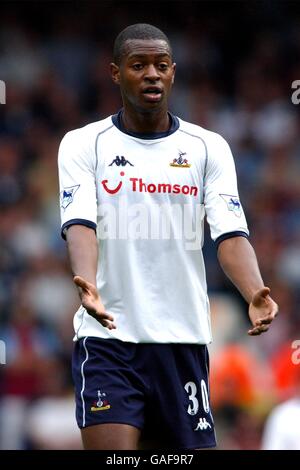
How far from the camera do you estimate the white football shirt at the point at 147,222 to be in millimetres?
5891

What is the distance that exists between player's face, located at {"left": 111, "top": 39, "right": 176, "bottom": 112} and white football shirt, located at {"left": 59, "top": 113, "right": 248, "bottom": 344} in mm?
218

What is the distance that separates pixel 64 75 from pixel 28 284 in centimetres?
345

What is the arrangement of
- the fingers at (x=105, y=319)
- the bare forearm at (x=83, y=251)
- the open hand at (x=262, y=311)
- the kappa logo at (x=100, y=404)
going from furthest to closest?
the kappa logo at (x=100, y=404), the bare forearm at (x=83, y=251), the open hand at (x=262, y=311), the fingers at (x=105, y=319)

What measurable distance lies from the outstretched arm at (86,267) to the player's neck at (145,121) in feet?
2.05

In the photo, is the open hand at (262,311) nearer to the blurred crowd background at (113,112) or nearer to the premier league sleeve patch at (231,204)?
the premier league sleeve patch at (231,204)

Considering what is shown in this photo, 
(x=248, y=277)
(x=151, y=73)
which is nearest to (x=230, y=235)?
(x=248, y=277)

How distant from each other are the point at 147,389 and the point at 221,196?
3.31 feet

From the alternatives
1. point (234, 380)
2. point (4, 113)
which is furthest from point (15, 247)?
point (234, 380)

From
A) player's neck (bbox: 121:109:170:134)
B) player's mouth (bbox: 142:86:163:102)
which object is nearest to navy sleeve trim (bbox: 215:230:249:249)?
player's neck (bbox: 121:109:170:134)

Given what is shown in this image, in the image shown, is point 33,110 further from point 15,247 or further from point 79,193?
point 79,193

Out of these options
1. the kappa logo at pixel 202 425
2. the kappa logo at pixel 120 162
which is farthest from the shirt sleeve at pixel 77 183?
the kappa logo at pixel 202 425

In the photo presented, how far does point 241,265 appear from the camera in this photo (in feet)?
19.2

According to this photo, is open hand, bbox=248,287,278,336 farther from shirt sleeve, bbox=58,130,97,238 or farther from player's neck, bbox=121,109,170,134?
player's neck, bbox=121,109,170,134

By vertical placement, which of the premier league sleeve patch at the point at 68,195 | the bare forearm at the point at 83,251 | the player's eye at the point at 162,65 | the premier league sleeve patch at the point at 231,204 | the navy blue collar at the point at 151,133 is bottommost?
the bare forearm at the point at 83,251
